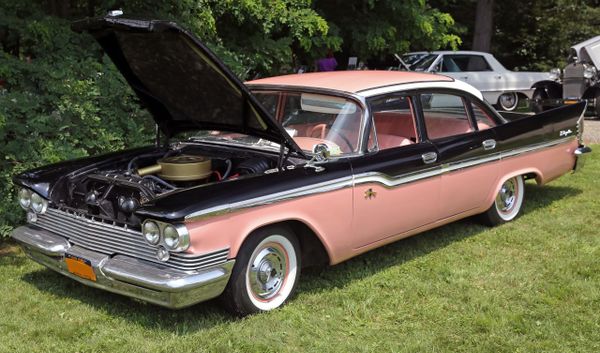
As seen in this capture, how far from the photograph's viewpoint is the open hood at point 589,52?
46.2 ft

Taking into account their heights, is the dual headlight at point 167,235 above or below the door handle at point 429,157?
below

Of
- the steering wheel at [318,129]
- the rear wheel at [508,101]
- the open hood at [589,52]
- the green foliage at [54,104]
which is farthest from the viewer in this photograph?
the rear wheel at [508,101]

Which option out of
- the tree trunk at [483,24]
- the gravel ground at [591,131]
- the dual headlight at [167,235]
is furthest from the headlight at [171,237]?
the tree trunk at [483,24]

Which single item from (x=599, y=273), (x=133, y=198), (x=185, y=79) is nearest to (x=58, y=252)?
(x=133, y=198)

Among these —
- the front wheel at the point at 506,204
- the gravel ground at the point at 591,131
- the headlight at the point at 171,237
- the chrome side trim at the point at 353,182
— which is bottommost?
the gravel ground at the point at 591,131

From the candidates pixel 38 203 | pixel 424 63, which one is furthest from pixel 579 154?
pixel 424 63

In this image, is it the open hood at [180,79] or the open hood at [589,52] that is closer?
the open hood at [180,79]

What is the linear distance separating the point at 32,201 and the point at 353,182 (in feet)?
7.28

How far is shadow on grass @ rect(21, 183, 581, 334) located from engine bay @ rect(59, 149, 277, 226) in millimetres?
616

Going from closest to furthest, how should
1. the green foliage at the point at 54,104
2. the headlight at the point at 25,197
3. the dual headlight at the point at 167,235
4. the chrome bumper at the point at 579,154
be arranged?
the dual headlight at the point at 167,235
the headlight at the point at 25,197
the green foliage at the point at 54,104
the chrome bumper at the point at 579,154

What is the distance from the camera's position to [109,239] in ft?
12.7

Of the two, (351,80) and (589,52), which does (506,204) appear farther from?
(589,52)

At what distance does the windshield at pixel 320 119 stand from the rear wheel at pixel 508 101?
11159 mm

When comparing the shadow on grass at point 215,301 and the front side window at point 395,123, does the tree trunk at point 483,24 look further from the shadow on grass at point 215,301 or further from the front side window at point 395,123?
the front side window at point 395,123
